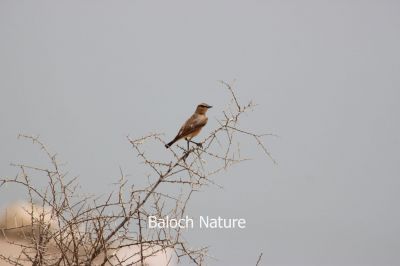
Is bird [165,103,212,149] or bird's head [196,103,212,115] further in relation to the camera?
bird's head [196,103,212,115]

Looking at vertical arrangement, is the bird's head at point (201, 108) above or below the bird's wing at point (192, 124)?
above

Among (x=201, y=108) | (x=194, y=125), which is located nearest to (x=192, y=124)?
(x=194, y=125)

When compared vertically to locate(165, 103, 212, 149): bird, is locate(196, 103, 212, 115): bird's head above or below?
above

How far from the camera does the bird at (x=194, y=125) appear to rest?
6.38m

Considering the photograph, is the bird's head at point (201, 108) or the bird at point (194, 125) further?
the bird's head at point (201, 108)

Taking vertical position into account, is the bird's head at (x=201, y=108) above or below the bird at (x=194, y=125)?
above

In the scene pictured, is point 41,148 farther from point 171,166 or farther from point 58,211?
point 171,166

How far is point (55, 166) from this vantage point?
13.8ft

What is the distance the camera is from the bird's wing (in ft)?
20.9

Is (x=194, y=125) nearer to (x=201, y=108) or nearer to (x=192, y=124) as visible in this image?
(x=192, y=124)

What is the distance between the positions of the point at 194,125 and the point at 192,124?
26 mm

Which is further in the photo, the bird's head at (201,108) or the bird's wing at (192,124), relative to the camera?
the bird's head at (201,108)

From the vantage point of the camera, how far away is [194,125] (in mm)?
6531

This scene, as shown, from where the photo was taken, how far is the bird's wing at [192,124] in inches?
251
